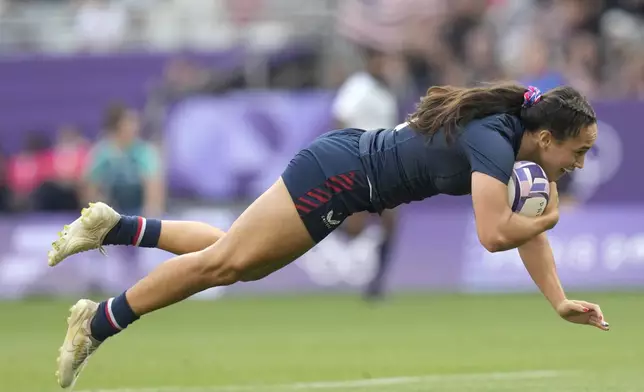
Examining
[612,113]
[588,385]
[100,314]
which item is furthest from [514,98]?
[612,113]

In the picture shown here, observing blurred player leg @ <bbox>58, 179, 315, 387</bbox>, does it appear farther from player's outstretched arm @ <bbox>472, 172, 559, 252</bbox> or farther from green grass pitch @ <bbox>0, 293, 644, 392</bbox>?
player's outstretched arm @ <bbox>472, 172, 559, 252</bbox>

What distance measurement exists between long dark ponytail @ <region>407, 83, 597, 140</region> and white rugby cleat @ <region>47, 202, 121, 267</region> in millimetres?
1977

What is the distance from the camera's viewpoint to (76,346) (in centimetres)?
812

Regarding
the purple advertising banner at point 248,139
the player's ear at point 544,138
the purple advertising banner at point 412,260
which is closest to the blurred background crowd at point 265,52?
the purple advertising banner at point 248,139

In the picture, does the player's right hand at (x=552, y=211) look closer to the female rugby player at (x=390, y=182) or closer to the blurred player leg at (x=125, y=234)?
the female rugby player at (x=390, y=182)

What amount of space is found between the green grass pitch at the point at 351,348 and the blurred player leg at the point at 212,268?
0.83 meters

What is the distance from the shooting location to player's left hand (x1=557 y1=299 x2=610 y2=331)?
25.0 ft

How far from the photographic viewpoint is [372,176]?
7.96 metres

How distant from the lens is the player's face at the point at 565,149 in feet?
25.3

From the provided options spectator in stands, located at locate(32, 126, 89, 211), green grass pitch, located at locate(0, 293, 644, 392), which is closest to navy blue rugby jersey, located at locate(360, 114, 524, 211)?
green grass pitch, located at locate(0, 293, 644, 392)

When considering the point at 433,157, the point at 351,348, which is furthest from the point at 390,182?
the point at 351,348

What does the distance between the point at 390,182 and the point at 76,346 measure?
6.90 ft

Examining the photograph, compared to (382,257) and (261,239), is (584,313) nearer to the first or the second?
(261,239)

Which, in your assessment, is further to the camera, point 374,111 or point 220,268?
point 374,111
